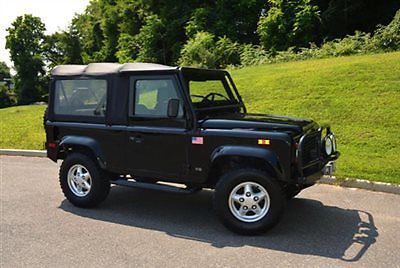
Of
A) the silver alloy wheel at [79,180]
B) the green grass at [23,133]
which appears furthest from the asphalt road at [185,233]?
the green grass at [23,133]

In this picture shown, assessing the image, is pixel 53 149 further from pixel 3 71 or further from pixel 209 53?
pixel 3 71

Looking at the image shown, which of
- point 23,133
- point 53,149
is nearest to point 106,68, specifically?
point 53,149

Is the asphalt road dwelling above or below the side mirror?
below

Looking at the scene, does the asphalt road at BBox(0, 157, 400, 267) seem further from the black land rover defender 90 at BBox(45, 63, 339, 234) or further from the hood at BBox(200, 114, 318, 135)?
the hood at BBox(200, 114, 318, 135)

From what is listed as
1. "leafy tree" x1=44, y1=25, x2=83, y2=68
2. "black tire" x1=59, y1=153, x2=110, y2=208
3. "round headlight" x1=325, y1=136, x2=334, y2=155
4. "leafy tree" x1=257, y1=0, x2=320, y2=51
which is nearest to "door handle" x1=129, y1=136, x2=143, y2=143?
"black tire" x1=59, y1=153, x2=110, y2=208

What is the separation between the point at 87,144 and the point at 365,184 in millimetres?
4263

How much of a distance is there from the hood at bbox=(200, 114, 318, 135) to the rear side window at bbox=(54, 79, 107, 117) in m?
1.57

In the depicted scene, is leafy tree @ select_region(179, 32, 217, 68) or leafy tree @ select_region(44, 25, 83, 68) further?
leafy tree @ select_region(44, 25, 83, 68)

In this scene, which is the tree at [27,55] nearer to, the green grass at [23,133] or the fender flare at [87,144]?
the green grass at [23,133]

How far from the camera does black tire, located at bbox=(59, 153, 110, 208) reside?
6.31m

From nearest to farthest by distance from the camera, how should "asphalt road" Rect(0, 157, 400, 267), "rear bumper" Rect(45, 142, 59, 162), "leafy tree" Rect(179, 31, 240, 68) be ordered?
"asphalt road" Rect(0, 157, 400, 267), "rear bumper" Rect(45, 142, 59, 162), "leafy tree" Rect(179, 31, 240, 68)

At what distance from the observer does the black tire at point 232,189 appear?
512 centimetres

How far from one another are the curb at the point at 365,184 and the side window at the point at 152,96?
10.5 ft

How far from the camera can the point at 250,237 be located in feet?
17.1
